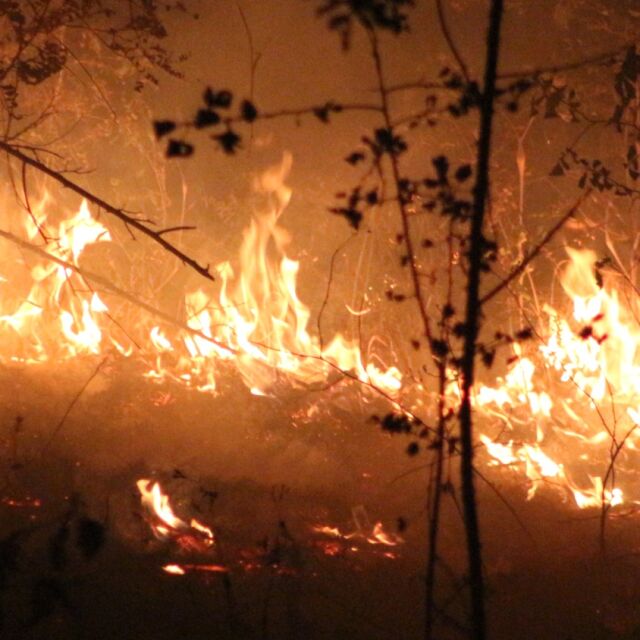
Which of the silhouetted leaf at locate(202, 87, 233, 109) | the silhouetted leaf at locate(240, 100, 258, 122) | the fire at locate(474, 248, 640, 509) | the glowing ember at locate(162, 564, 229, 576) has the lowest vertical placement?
the glowing ember at locate(162, 564, 229, 576)

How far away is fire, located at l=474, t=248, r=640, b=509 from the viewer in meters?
7.51

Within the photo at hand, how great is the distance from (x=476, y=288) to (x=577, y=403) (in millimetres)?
6849

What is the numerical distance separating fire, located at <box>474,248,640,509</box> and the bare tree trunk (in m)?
4.10

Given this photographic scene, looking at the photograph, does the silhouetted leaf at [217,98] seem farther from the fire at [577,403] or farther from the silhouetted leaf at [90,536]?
the fire at [577,403]

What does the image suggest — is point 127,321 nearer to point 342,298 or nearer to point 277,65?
point 342,298

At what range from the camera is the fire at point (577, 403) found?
24.6ft

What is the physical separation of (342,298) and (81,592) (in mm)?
8667

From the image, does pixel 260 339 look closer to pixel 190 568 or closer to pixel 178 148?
pixel 190 568

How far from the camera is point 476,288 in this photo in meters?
3.07

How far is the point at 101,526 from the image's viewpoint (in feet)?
18.3

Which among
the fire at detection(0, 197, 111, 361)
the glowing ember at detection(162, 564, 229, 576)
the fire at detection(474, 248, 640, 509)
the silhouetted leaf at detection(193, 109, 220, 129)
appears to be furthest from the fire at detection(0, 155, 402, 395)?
the silhouetted leaf at detection(193, 109, 220, 129)

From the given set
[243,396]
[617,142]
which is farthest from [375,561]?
[617,142]

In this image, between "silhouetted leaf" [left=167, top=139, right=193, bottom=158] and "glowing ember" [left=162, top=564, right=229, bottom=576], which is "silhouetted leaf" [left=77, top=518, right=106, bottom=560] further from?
"silhouetted leaf" [left=167, top=139, right=193, bottom=158]

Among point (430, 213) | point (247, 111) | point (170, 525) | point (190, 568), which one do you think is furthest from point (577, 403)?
point (247, 111)
